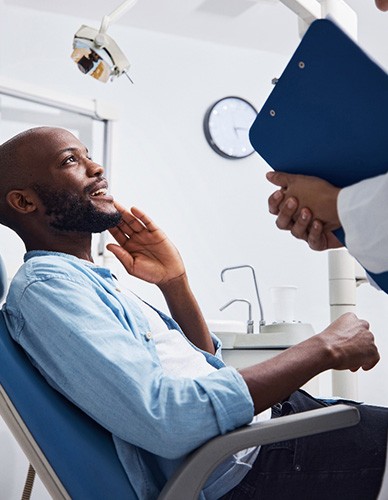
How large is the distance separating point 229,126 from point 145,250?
2.17 metres

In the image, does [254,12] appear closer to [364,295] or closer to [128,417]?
[364,295]

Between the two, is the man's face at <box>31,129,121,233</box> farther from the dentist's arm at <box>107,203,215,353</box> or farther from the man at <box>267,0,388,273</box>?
the man at <box>267,0,388,273</box>

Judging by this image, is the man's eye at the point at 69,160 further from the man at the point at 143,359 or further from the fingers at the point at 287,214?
the fingers at the point at 287,214

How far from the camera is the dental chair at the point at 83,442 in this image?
106 centimetres

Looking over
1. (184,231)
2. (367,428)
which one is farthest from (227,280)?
(367,428)

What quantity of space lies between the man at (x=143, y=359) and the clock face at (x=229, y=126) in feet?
6.96

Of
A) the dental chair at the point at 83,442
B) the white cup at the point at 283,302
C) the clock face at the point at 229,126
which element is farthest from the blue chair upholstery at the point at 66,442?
the clock face at the point at 229,126

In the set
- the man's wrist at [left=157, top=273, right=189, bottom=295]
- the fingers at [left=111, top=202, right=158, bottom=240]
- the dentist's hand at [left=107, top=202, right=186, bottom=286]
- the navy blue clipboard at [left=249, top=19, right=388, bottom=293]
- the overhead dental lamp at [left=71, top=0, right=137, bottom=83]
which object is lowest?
the man's wrist at [left=157, top=273, right=189, bottom=295]

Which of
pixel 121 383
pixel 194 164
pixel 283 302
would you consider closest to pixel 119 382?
pixel 121 383

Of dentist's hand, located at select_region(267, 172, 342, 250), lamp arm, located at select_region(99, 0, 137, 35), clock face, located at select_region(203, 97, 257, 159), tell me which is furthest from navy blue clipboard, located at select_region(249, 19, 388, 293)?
clock face, located at select_region(203, 97, 257, 159)

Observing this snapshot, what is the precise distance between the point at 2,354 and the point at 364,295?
3.10 metres

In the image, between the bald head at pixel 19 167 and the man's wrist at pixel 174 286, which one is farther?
the man's wrist at pixel 174 286

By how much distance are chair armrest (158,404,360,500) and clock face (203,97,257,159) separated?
2.75m

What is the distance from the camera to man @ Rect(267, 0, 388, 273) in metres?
1.11
